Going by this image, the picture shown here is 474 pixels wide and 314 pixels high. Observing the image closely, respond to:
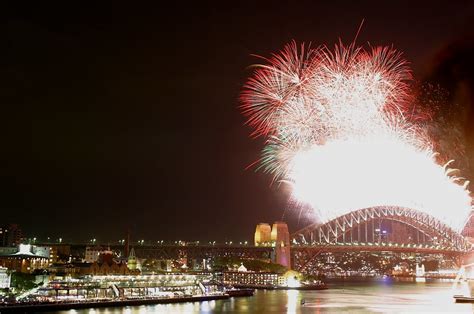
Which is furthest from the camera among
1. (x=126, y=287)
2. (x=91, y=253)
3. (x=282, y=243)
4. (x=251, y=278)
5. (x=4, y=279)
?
(x=91, y=253)

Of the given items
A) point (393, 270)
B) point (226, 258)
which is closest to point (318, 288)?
point (226, 258)

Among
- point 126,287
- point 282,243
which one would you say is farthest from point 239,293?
point 282,243

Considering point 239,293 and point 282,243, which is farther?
point 282,243

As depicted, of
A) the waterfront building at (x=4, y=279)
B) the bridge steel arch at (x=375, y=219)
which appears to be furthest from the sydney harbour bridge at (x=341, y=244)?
the waterfront building at (x=4, y=279)

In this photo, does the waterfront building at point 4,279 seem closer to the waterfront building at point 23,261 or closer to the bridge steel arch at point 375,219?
the waterfront building at point 23,261

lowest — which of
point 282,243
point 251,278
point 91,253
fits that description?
point 251,278

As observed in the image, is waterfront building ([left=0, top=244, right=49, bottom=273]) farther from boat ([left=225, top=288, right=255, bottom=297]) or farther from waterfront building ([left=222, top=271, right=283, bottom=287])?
waterfront building ([left=222, top=271, right=283, bottom=287])

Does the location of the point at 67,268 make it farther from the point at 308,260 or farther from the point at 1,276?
the point at 308,260

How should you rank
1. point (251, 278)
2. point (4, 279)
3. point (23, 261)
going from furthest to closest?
point (251, 278) < point (23, 261) < point (4, 279)

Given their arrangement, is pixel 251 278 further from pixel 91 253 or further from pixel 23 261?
pixel 91 253
